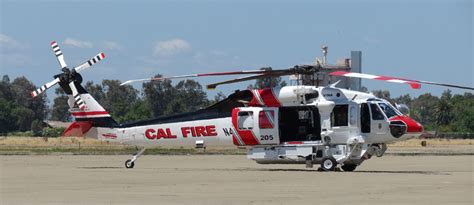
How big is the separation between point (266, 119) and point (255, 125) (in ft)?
1.58

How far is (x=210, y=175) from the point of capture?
3216 cm

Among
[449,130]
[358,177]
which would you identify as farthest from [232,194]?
[449,130]

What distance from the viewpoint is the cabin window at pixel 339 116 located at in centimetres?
Answer: 3562

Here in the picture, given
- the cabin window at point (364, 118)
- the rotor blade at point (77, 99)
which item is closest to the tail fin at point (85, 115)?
the rotor blade at point (77, 99)

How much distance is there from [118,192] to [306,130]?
13.2m

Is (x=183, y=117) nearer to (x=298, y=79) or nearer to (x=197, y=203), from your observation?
(x=298, y=79)

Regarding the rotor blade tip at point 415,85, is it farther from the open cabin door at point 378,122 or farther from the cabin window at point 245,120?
the cabin window at point 245,120

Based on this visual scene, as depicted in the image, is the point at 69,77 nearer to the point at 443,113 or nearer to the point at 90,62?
the point at 90,62

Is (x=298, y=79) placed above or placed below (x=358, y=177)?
above

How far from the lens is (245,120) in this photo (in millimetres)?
36625

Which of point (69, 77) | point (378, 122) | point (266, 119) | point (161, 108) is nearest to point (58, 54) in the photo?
point (69, 77)

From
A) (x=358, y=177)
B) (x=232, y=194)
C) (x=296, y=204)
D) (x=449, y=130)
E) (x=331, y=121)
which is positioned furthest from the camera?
(x=449, y=130)

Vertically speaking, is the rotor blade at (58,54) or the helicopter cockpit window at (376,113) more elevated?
the rotor blade at (58,54)

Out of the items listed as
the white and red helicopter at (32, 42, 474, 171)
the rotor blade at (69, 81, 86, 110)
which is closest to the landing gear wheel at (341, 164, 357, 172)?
the white and red helicopter at (32, 42, 474, 171)
